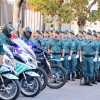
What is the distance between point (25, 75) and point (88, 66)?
394 centimetres

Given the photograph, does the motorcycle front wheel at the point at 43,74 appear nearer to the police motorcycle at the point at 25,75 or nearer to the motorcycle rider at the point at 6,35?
the police motorcycle at the point at 25,75

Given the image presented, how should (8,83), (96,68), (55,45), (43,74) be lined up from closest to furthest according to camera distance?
(8,83)
(43,74)
(55,45)
(96,68)

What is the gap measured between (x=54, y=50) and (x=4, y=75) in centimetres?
485

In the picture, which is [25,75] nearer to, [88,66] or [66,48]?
[88,66]

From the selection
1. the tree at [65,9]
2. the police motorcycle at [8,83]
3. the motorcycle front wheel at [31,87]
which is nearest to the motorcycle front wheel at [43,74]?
the motorcycle front wheel at [31,87]

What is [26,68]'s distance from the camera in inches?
484

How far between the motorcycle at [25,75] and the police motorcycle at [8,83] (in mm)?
567

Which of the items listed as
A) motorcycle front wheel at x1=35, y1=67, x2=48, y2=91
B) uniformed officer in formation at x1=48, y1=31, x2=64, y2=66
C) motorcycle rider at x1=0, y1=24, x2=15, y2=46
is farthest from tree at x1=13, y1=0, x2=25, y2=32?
motorcycle rider at x1=0, y1=24, x2=15, y2=46

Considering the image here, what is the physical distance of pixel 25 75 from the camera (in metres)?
12.4

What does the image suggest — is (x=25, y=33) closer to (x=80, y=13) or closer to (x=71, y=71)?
(x=71, y=71)

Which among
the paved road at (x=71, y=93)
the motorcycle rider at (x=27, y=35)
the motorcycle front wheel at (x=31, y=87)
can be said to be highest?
the motorcycle rider at (x=27, y=35)

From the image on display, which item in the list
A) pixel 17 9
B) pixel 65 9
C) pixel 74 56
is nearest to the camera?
pixel 74 56

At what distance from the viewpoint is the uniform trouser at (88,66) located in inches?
621

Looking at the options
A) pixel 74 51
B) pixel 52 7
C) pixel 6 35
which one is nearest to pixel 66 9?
pixel 52 7
